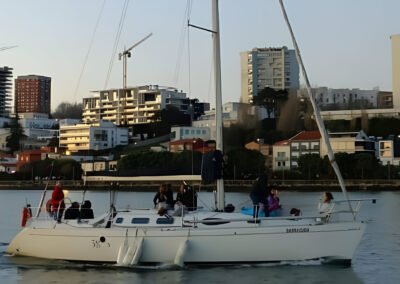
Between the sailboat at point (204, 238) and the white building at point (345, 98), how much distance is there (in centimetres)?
13451

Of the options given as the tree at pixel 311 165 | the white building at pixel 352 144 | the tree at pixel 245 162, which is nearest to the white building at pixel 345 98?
the white building at pixel 352 144

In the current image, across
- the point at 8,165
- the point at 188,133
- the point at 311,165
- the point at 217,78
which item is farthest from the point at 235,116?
the point at 217,78

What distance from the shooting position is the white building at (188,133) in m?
137

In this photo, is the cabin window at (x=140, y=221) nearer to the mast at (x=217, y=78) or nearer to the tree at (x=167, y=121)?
the mast at (x=217, y=78)

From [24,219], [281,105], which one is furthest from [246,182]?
[24,219]

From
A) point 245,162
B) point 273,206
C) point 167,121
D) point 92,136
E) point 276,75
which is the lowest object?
point 273,206

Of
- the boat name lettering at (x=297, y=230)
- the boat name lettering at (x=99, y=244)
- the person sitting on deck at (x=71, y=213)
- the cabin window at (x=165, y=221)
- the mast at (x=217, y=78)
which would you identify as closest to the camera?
the boat name lettering at (x=297, y=230)

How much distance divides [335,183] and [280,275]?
7698 centimetres

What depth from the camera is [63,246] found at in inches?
772

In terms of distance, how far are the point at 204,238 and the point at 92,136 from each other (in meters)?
131

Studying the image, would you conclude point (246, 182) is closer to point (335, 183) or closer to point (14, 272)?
point (335, 183)

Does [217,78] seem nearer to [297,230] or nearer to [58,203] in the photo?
[297,230]

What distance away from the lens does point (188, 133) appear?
137 metres

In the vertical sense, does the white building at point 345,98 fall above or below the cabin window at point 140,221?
above
